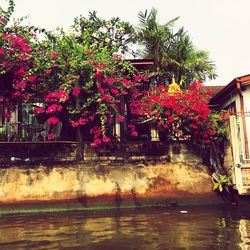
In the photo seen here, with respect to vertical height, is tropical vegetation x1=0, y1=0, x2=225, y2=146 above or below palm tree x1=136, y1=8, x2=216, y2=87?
below

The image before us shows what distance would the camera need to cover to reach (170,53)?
20.4 metres

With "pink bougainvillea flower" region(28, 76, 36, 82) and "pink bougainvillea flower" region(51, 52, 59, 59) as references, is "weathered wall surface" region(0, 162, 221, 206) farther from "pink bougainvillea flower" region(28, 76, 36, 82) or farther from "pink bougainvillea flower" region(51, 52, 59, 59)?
"pink bougainvillea flower" region(51, 52, 59, 59)

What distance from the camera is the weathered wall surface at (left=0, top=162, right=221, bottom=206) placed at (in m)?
10.9

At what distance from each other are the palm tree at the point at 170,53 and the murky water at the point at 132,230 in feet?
39.5

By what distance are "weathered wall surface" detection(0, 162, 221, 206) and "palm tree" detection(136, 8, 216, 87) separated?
384 inches

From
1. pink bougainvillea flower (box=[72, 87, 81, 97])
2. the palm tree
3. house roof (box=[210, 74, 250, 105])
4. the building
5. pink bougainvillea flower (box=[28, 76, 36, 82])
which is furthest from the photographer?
the palm tree

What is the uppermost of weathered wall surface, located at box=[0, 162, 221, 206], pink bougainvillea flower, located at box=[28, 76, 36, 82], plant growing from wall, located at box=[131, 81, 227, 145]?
pink bougainvillea flower, located at box=[28, 76, 36, 82]

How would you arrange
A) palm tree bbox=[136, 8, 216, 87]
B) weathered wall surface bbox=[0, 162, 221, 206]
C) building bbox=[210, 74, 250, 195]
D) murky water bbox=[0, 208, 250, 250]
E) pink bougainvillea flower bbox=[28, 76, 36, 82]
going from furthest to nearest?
palm tree bbox=[136, 8, 216, 87]
pink bougainvillea flower bbox=[28, 76, 36, 82]
weathered wall surface bbox=[0, 162, 221, 206]
building bbox=[210, 74, 250, 195]
murky water bbox=[0, 208, 250, 250]

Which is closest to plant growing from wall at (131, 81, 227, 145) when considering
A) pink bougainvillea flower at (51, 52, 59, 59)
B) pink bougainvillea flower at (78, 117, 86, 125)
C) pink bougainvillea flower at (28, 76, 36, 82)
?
pink bougainvillea flower at (78, 117, 86, 125)

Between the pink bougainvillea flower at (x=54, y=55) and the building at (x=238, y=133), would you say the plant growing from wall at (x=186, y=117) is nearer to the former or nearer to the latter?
the building at (x=238, y=133)

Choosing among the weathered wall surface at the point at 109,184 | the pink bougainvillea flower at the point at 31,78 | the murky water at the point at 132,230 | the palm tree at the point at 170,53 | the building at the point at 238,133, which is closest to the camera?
the murky water at the point at 132,230

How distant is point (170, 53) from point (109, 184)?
40.0 feet

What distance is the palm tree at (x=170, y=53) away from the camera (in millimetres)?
20125

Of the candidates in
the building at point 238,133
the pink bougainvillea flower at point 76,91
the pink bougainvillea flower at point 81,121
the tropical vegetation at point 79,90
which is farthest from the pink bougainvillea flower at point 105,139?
the building at point 238,133
